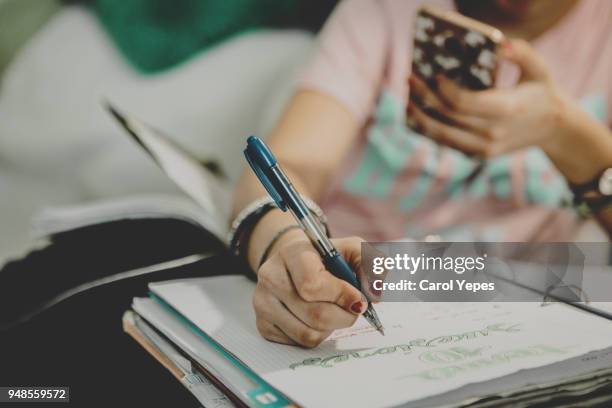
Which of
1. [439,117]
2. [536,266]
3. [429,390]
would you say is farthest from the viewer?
[439,117]

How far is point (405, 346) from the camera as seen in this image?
36 cm

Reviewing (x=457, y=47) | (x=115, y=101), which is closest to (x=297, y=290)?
(x=457, y=47)

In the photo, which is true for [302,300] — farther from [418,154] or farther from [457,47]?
[418,154]

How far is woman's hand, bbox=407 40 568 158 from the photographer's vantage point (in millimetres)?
596

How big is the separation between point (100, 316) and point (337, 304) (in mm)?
239

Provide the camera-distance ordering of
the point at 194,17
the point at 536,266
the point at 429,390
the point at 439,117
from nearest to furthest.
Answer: the point at 429,390
the point at 536,266
the point at 439,117
the point at 194,17

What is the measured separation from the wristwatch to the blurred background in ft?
1.31

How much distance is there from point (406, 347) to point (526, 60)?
1.29ft

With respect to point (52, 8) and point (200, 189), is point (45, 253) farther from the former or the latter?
point (52, 8)

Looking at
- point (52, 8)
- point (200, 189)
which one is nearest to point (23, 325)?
point (200, 189)

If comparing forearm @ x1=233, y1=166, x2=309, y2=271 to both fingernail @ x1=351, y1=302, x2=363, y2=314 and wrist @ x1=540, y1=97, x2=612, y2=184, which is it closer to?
fingernail @ x1=351, y1=302, x2=363, y2=314

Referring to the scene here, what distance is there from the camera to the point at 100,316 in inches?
19.4

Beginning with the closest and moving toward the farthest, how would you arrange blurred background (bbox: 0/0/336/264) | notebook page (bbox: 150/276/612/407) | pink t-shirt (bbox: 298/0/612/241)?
1. notebook page (bbox: 150/276/612/407)
2. pink t-shirt (bbox: 298/0/612/241)
3. blurred background (bbox: 0/0/336/264)

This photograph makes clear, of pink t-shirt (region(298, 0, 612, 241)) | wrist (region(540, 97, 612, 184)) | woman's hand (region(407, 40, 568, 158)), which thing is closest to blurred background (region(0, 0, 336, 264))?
pink t-shirt (region(298, 0, 612, 241))
